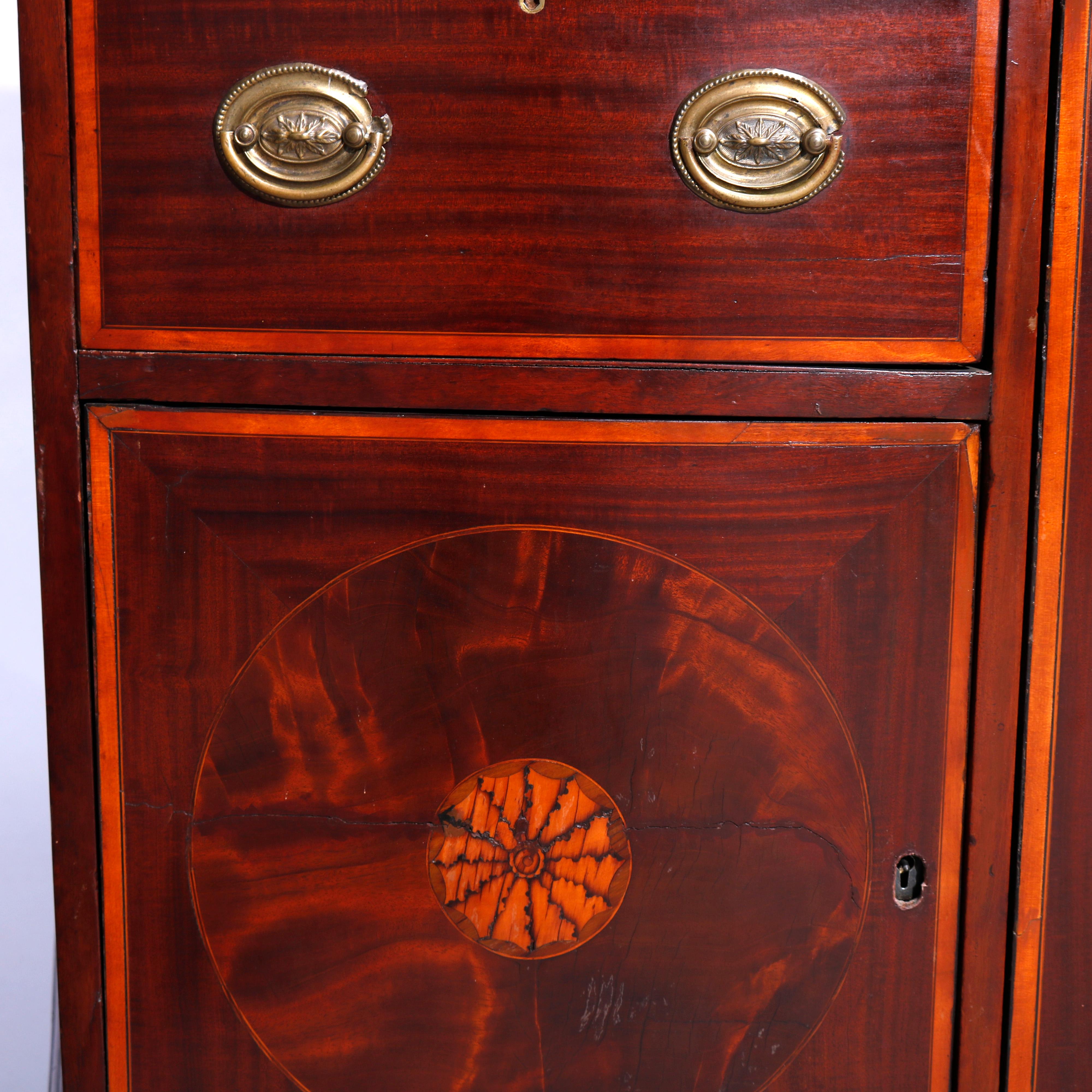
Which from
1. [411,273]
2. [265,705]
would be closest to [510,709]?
[265,705]

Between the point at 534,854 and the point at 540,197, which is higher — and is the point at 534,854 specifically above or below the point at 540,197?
below

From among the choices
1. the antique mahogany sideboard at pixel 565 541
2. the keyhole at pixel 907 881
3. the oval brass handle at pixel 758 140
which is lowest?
the keyhole at pixel 907 881

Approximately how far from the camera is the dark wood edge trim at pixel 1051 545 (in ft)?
1.83

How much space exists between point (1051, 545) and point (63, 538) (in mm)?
585

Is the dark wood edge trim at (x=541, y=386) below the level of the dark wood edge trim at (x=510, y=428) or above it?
above

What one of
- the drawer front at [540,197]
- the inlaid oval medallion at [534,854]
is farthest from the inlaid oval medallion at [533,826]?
the drawer front at [540,197]

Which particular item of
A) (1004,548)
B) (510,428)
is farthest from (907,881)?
(510,428)


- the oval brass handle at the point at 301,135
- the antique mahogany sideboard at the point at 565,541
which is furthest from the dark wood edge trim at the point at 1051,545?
the oval brass handle at the point at 301,135

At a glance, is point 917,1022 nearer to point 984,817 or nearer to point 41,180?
point 984,817

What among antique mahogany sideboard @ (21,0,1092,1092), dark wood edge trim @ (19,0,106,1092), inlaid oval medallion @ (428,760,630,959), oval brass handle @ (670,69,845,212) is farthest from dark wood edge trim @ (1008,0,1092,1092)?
dark wood edge trim @ (19,0,106,1092)

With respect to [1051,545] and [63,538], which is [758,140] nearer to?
[1051,545]

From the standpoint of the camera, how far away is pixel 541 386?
59 cm

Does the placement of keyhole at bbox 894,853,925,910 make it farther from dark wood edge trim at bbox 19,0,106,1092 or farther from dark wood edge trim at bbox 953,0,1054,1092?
dark wood edge trim at bbox 19,0,106,1092

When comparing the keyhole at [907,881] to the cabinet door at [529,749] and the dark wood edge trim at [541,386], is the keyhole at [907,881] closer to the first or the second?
the cabinet door at [529,749]
